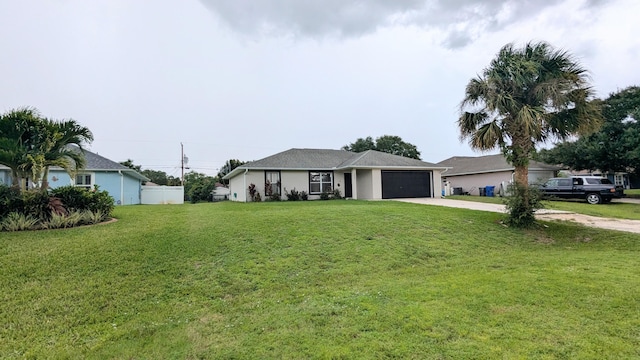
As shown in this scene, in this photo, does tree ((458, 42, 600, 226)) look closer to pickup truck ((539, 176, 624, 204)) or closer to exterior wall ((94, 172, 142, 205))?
pickup truck ((539, 176, 624, 204))

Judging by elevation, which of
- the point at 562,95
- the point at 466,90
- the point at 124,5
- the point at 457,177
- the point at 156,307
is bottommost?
the point at 156,307

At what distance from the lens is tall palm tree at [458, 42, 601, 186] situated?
10375 millimetres

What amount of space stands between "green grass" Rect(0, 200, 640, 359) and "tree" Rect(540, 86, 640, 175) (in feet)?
55.1

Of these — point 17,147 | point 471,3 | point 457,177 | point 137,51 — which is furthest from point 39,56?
point 457,177

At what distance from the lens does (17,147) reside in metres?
8.73

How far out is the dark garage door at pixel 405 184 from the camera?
2103 cm

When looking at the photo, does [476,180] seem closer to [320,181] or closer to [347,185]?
[347,185]

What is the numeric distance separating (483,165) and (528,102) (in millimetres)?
18686

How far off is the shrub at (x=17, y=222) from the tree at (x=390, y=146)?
35920 mm

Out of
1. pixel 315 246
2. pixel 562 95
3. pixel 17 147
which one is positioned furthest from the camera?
pixel 562 95

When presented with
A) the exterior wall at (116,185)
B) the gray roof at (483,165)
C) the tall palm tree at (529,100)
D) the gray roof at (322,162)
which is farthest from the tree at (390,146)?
the tall palm tree at (529,100)

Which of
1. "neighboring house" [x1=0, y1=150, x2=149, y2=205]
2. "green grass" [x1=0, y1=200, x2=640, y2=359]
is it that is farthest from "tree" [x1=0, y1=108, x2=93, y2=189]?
"neighboring house" [x1=0, y1=150, x2=149, y2=205]

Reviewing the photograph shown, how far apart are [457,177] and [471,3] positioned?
2208 centimetres

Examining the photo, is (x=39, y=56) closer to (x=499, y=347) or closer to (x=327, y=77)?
(x=327, y=77)
